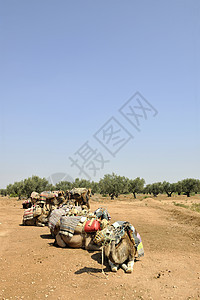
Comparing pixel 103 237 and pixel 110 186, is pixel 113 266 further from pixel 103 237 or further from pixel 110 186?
pixel 110 186

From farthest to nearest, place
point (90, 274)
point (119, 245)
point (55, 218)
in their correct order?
point (55, 218)
point (119, 245)
point (90, 274)

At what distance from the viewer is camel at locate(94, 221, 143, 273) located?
23.1 ft

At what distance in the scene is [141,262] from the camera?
25.4 ft

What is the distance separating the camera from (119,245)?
7.32 m

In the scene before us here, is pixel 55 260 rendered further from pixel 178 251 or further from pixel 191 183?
pixel 191 183

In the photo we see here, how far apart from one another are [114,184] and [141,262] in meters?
52.9

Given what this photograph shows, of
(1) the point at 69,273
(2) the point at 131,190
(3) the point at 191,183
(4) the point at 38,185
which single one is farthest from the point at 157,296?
(3) the point at 191,183

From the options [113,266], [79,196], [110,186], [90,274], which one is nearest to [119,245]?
[113,266]

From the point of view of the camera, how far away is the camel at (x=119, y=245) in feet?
23.1

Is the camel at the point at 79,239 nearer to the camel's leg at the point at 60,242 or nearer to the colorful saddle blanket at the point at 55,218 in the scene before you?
the camel's leg at the point at 60,242

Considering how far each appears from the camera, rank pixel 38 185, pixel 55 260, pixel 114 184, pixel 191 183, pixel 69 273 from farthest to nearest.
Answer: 1. pixel 191 183
2. pixel 114 184
3. pixel 38 185
4. pixel 55 260
5. pixel 69 273

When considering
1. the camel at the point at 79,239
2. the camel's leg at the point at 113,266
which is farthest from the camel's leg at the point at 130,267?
the camel at the point at 79,239

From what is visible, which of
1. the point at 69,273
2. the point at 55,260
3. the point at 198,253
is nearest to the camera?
the point at 69,273

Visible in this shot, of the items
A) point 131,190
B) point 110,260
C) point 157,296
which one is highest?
point 131,190
